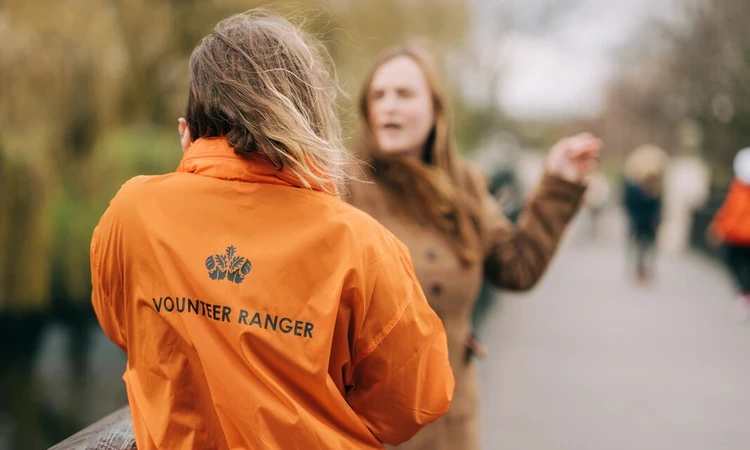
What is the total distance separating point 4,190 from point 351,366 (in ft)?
22.4

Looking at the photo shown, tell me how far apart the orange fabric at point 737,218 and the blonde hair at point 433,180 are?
738cm

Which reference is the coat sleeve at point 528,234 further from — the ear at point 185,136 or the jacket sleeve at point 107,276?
the jacket sleeve at point 107,276

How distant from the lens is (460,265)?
2.45 m

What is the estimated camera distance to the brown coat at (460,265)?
2.41m

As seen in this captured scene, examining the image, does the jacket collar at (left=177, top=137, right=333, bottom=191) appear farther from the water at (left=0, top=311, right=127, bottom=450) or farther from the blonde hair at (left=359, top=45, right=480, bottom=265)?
the water at (left=0, top=311, right=127, bottom=450)

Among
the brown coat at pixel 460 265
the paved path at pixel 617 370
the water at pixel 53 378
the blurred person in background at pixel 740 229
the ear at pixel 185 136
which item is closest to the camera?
the ear at pixel 185 136

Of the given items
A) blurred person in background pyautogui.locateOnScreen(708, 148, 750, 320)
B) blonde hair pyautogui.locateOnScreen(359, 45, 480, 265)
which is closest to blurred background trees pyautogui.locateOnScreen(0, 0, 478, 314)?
blonde hair pyautogui.locateOnScreen(359, 45, 480, 265)

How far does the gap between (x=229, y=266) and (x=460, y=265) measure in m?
1.19

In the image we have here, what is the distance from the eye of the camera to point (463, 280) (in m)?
2.44

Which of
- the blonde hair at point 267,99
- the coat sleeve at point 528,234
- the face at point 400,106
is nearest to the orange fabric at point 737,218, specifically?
the coat sleeve at point 528,234

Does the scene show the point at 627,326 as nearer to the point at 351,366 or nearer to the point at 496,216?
the point at 496,216

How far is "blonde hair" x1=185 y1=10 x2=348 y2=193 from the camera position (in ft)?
4.65

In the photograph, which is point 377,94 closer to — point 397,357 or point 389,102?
point 389,102

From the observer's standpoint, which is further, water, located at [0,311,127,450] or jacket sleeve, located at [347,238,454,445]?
water, located at [0,311,127,450]
